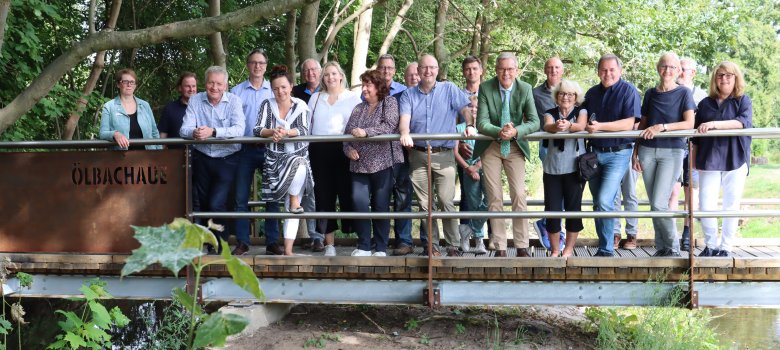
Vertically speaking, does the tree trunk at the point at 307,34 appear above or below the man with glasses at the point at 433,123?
above

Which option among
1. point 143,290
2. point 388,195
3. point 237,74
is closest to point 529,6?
point 237,74

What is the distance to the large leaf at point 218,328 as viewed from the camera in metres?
2.01

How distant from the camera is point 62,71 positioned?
6359 mm

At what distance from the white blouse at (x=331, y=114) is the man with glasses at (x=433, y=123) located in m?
0.44

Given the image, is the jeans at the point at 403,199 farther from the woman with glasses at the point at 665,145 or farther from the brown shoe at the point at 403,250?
the woman with glasses at the point at 665,145

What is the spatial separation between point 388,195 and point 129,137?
2.33 metres

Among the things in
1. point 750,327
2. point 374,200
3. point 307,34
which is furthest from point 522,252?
point 750,327

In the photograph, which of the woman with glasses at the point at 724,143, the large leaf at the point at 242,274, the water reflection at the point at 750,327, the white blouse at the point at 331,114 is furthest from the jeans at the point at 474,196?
the large leaf at the point at 242,274

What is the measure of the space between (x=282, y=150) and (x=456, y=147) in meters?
1.52

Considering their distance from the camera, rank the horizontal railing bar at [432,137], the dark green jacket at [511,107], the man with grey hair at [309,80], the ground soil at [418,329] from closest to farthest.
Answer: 1. the horizontal railing bar at [432,137]
2. the dark green jacket at [511,107]
3. the ground soil at [418,329]
4. the man with grey hair at [309,80]

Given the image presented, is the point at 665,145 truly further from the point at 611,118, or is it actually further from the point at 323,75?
the point at 323,75

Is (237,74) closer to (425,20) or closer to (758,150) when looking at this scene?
(425,20)

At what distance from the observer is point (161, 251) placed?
175cm

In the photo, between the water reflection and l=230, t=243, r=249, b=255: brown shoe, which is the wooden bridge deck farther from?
the water reflection
